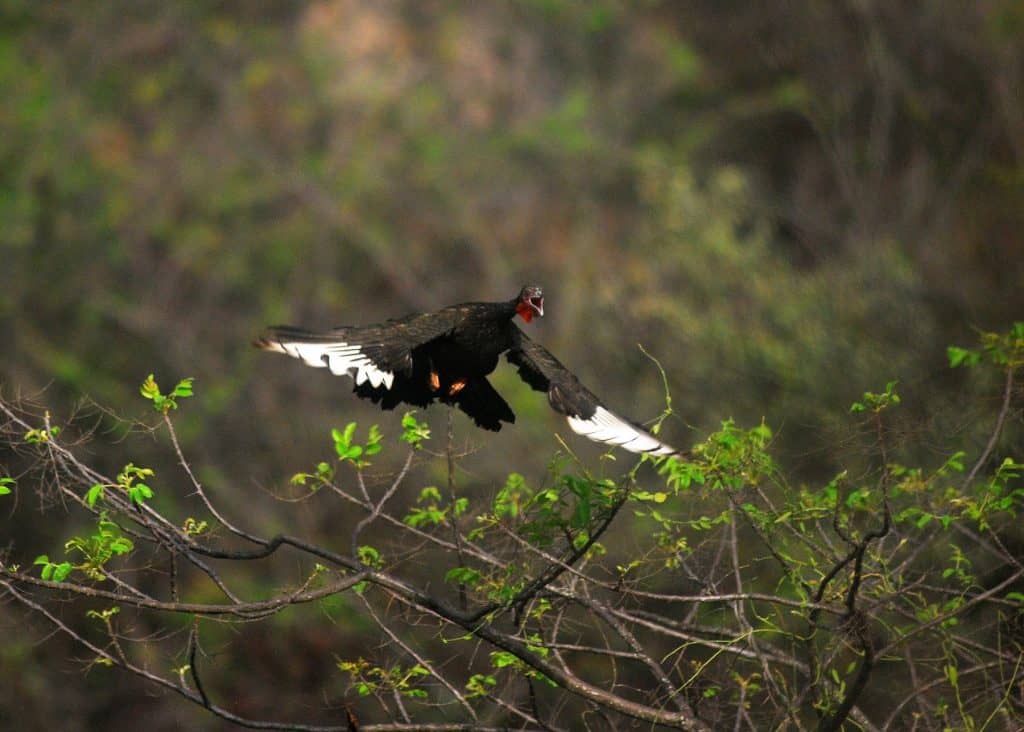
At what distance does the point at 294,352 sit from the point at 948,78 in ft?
44.4

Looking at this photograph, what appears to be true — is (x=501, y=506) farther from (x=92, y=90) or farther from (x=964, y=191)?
(x=92, y=90)

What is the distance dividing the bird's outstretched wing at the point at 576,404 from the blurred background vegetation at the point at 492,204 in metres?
3.57

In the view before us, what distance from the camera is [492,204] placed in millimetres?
23719

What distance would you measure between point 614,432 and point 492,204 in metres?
17.7

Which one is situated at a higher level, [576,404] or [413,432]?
[413,432]

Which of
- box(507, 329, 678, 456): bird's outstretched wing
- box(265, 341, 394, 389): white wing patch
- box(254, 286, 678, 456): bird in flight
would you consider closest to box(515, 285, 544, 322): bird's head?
box(254, 286, 678, 456): bird in flight

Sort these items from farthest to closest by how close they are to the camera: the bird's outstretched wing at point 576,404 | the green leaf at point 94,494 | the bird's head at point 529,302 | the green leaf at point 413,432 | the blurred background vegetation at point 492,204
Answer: the blurred background vegetation at point 492,204 < the bird's head at point 529,302 < the bird's outstretched wing at point 576,404 < the green leaf at point 413,432 < the green leaf at point 94,494

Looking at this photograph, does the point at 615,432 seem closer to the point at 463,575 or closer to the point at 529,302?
the point at 529,302

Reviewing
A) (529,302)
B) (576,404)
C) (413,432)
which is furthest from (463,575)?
(529,302)

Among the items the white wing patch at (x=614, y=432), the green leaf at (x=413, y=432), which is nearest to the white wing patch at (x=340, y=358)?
the green leaf at (x=413, y=432)

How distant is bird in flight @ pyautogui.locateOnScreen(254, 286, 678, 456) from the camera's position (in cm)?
610

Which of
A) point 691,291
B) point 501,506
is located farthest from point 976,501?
point 691,291

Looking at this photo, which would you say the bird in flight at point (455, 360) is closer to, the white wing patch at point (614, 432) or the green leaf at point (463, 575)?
the white wing patch at point (614, 432)

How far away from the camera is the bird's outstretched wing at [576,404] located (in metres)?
6.13
